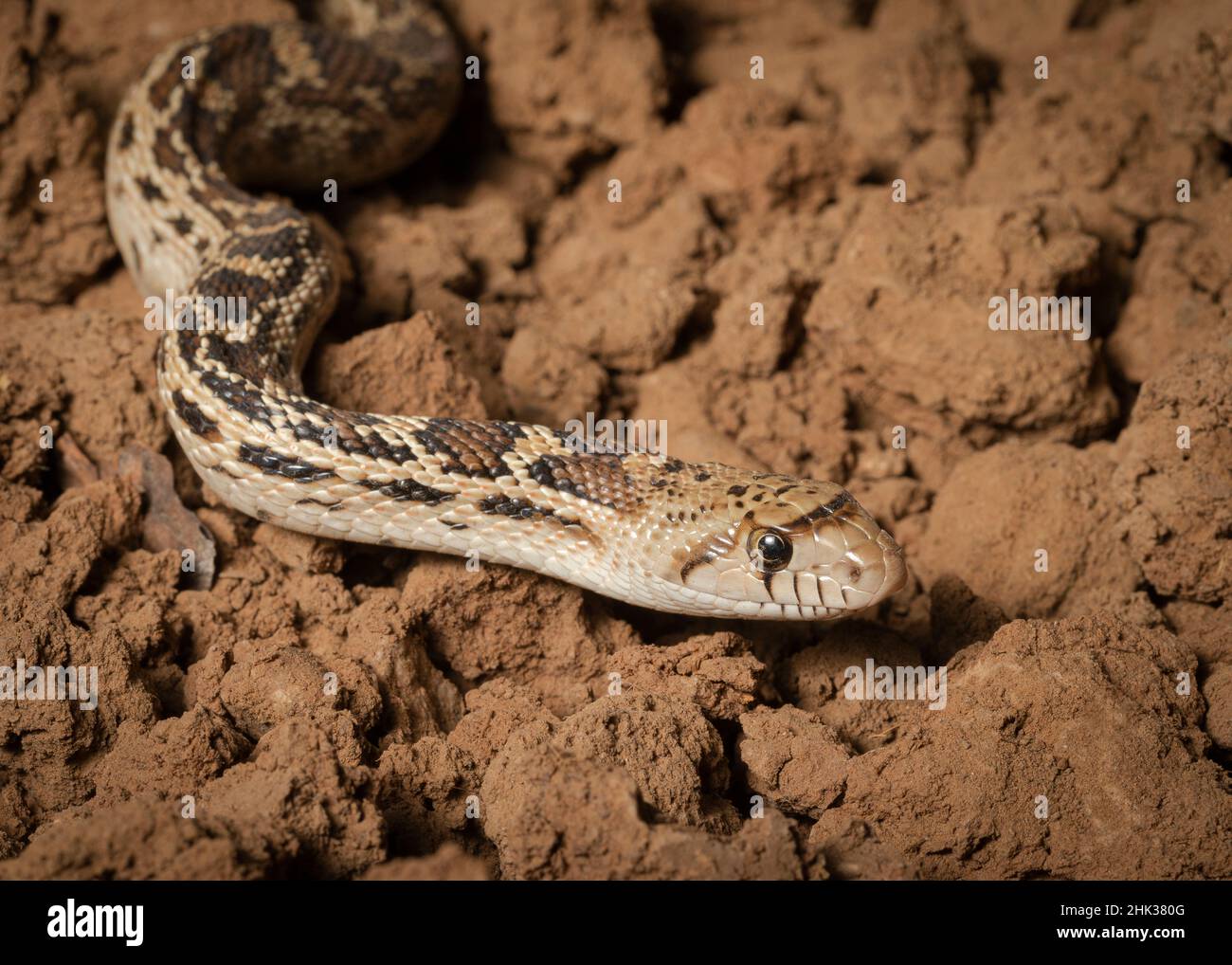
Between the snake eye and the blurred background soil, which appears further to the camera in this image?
the snake eye

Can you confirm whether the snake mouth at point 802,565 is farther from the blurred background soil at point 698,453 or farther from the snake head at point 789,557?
the blurred background soil at point 698,453

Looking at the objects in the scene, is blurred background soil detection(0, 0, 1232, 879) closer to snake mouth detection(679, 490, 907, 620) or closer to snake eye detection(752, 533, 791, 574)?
snake mouth detection(679, 490, 907, 620)

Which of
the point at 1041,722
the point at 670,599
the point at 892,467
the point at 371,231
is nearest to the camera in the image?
the point at 1041,722

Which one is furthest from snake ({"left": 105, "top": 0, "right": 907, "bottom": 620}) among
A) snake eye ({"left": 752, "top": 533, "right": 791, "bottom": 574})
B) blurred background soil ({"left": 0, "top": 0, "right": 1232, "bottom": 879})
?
blurred background soil ({"left": 0, "top": 0, "right": 1232, "bottom": 879})

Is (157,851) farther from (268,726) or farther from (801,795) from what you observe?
(801,795)

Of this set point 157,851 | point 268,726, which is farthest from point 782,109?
point 157,851

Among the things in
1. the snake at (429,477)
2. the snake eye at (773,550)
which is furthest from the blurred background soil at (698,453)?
the snake eye at (773,550)
